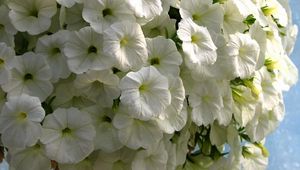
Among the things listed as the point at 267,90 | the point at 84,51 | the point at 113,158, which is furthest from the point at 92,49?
the point at 267,90

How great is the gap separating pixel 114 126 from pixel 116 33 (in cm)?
9

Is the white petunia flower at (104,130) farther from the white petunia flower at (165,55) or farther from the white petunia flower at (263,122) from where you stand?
the white petunia flower at (263,122)

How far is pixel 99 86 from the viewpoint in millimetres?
568

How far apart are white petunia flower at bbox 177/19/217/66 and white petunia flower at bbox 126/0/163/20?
0.03 metres

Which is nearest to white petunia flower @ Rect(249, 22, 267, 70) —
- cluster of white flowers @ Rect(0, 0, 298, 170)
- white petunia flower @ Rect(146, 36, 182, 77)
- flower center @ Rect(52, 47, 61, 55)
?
cluster of white flowers @ Rect(0, 0, 298, 170)

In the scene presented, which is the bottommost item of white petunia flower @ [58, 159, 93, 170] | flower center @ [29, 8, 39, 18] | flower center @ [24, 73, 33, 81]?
white petunia flower @ [58, 159, 93, 170]

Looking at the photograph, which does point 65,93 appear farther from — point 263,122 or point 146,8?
point 263,122

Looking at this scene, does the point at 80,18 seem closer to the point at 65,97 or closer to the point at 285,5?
the point at 65,97

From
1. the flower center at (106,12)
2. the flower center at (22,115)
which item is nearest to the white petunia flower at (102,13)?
the flower center at (106,12)

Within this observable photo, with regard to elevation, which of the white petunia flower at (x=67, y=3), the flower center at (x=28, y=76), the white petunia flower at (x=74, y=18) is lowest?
the flower center at (x=28, y=76)

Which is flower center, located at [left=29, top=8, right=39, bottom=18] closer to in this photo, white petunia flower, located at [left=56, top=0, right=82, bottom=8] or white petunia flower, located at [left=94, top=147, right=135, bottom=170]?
white petunia flower, located at [left=56, top=0, right=82, bottom=8]

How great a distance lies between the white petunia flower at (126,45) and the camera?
1.76 feet

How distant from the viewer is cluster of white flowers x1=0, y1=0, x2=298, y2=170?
54cm

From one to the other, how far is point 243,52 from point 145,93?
0.45 ft
